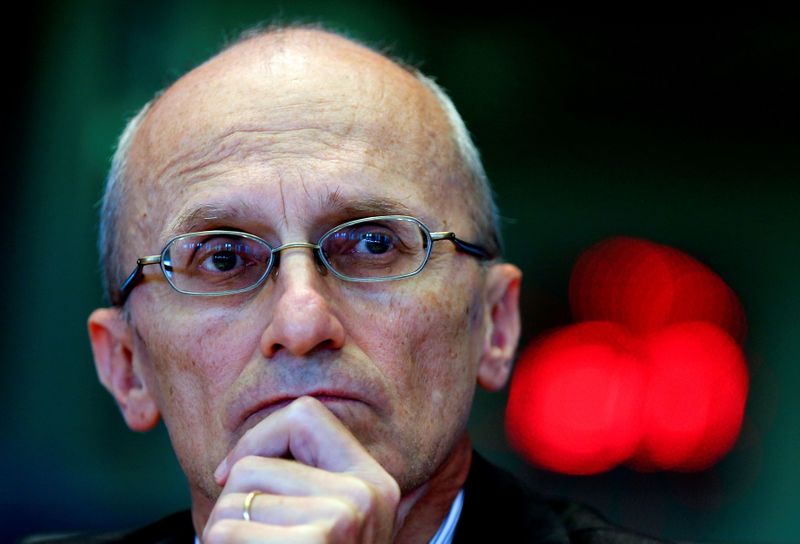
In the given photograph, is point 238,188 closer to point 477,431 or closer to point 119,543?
point 119,543

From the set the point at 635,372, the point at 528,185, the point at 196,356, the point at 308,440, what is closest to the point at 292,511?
the point at 308,440

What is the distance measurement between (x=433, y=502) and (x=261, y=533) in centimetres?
84

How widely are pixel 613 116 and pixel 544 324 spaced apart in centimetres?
125

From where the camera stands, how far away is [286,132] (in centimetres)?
236

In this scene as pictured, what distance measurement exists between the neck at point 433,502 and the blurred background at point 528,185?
2544mm

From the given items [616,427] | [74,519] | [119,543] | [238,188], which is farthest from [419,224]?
[616,427]

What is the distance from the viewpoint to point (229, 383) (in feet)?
7.23

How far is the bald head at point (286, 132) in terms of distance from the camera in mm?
2357

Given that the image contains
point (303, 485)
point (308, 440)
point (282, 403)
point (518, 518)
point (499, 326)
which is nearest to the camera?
point (303, 485)

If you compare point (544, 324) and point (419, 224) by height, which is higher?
point (419, 224)

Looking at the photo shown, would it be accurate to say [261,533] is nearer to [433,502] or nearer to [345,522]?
[345,522]

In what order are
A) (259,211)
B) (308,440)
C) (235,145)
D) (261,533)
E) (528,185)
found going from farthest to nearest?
(528,185), (235,145), (259,211), (308,440), (261,533)

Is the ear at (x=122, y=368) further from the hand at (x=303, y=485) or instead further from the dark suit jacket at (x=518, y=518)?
the dark suit jacket at (x=518, y=518)

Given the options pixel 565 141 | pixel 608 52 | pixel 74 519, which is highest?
pixel 608 52
